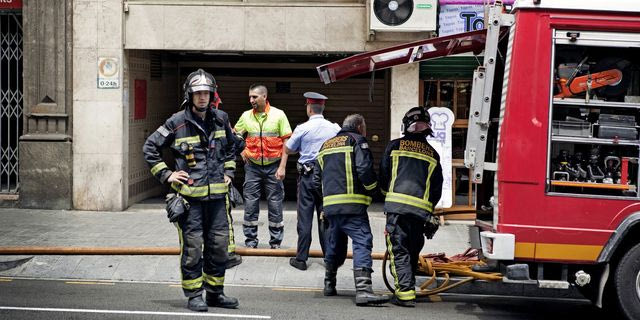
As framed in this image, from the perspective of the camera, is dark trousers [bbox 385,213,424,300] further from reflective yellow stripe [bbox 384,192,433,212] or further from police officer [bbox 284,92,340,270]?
police officer [bbox 284,92,340,270]

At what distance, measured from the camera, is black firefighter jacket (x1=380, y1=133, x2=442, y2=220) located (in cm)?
897

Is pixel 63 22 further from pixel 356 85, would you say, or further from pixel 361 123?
pixel 361 123

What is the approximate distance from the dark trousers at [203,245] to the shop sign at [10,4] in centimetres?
714

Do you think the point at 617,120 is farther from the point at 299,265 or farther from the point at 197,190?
the point at 299,265

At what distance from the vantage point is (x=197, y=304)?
866 cm

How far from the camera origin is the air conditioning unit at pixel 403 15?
13.7 metres

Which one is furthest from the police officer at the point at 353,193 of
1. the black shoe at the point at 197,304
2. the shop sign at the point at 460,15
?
the shop sign at the point at 460,15

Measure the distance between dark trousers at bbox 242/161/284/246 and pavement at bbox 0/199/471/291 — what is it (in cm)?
43

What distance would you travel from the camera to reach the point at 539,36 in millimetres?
8000

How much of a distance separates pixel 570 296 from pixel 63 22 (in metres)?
8.14

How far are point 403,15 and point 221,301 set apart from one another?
243 inches

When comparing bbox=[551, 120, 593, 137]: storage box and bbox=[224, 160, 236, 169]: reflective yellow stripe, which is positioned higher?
bbox=[551, 120, 593, 137]: storage box

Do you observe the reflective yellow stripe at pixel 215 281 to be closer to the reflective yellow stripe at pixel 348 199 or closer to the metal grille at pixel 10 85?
the reflective yellow stripe at pixel 348 199

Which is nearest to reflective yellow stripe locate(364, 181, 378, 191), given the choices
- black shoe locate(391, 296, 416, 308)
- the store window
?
black shoe locate(391, 296, 416, 308)
